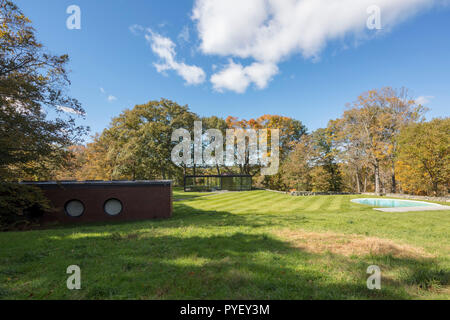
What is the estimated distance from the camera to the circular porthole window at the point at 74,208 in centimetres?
1220

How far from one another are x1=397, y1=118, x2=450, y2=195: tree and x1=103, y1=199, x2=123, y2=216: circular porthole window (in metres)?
29.3

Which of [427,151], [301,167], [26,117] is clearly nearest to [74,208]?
[26,117]

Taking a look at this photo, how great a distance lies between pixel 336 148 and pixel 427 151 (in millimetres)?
10850

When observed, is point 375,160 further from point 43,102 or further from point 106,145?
point 106,145

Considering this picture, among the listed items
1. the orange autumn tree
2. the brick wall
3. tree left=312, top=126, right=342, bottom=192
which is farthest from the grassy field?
the orange autumn tree

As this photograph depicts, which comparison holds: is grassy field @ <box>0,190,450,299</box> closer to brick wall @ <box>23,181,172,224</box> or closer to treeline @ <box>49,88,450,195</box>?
brick wall @ <box>23,181,172,224</box>

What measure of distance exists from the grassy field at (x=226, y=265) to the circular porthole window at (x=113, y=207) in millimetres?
5126

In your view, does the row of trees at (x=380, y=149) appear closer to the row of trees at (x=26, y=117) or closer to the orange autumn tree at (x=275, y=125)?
the orange autumn tree at (x=275, y=125)

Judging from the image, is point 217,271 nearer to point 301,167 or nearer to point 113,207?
point 113,207

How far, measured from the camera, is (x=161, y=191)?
1323 centimetres

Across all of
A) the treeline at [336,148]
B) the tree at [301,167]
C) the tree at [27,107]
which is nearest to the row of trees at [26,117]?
the tree at [27,107]

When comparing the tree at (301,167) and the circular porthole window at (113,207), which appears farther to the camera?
the tree at (301,167)

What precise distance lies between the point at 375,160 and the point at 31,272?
32840 millimetres
